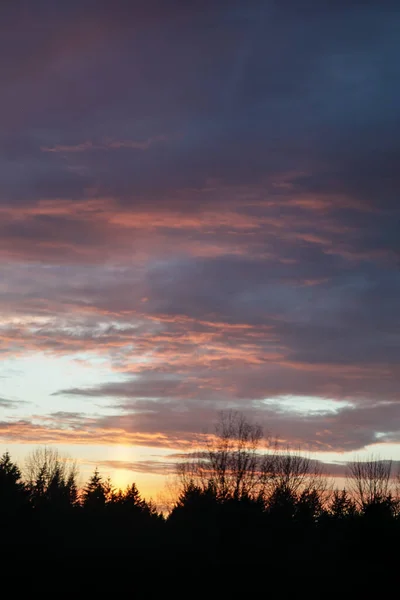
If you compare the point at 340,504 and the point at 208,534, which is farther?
the point at 340,504

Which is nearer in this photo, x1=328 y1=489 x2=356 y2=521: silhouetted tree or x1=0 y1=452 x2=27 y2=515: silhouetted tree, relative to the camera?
x1=0 y1=452 x2=27 y2=515: silhouetted tree

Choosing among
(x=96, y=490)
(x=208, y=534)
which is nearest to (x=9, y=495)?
(x=208, y=534)

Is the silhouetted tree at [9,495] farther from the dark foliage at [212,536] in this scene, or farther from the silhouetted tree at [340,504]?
the silhouetted tree at [340,504]

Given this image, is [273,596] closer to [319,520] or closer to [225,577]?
[225,577]

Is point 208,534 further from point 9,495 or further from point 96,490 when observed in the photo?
point 96,490

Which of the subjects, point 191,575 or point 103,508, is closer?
point 191,575

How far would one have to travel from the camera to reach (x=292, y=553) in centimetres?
4406

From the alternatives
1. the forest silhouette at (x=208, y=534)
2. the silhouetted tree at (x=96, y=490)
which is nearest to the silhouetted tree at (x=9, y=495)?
the forest silhouette at (x=208, y=534)

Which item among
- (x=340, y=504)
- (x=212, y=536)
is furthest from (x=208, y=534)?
(x=340, y=504)

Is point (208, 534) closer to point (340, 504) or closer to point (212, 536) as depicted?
point (212, 536)

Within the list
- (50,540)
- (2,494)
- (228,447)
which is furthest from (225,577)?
(228,447)

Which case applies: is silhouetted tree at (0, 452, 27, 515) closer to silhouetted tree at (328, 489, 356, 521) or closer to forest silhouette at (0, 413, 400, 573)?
forest silhouette at (0, 413, 400, 573)

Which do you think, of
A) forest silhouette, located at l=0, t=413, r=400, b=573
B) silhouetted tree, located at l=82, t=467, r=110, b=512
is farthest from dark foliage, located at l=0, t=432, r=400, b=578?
silhouetted tree, located at l=82, t=467, r=110, b=512

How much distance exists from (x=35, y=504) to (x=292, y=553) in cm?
1754
